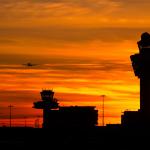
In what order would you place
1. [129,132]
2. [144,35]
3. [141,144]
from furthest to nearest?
[144,35] < [129,132] < [141,144]

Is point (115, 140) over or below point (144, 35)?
below

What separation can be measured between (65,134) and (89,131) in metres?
9.54

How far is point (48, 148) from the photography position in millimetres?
173000

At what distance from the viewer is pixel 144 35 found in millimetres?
194750

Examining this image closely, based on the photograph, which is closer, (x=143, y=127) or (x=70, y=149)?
(x=70, y=149)

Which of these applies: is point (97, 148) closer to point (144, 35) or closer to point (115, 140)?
point (115, 140)

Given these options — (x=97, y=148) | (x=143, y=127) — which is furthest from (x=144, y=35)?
(x=97, y=148)

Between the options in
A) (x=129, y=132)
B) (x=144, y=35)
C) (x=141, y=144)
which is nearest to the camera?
(x=141, y=144)

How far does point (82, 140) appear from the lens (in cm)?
17650

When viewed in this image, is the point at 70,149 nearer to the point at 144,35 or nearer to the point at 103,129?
the point at 103,129

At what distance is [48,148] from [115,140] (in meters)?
18.4

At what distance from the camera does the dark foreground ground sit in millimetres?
172750

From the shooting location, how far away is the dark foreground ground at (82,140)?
172750 mm

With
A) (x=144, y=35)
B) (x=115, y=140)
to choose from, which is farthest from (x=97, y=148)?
(x=144, y=35)
